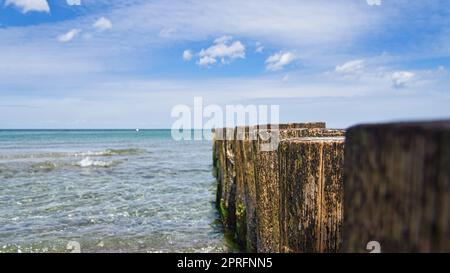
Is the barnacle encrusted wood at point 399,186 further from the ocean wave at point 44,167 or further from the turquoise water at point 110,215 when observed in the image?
the ocean wave at point 44,167

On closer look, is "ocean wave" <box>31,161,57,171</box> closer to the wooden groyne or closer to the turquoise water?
the turquoise water

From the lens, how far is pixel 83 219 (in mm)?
8148

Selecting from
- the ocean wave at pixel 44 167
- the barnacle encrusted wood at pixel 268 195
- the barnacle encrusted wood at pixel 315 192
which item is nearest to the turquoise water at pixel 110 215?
the barnacle encrusted wood at pixel 268 195

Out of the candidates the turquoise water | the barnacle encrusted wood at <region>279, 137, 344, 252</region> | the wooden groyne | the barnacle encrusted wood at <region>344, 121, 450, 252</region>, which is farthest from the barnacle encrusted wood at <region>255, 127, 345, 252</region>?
the barnacle encrusted wood at <region>344, 121, 450, 252</region>

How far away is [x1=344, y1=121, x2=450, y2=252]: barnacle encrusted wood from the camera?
1.85 feet

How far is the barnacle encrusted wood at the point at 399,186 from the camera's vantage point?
565 mm

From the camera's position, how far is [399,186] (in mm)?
635

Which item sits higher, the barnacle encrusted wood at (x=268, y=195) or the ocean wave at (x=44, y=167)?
the barnacle encrusted wood at (x=268, y=195)
